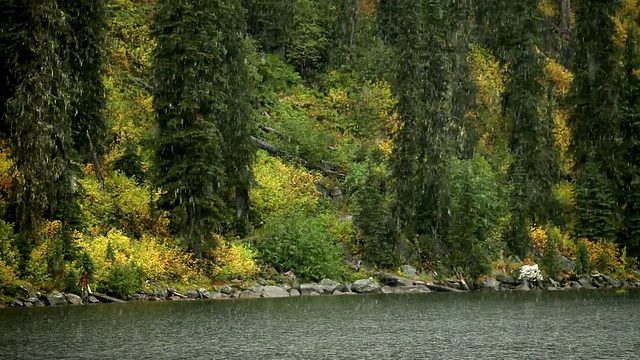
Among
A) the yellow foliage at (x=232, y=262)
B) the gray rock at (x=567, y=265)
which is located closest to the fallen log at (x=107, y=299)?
the yellow foliage at (x=232, y=262)

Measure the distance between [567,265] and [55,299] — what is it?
35.0 metres

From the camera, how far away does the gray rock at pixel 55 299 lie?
31.4 m

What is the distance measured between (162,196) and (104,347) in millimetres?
23153

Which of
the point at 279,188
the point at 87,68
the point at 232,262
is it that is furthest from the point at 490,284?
the point at 87,68

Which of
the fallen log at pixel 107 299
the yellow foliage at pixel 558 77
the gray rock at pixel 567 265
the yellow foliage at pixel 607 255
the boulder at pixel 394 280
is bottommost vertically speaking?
the fallen log at pixel 107 299

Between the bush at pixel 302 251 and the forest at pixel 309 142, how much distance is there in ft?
0.42

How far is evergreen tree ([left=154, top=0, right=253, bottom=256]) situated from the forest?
12 centimetres

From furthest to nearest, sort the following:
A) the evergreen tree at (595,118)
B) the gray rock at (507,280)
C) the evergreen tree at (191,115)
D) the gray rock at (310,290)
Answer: the evergreen tree at (595,118)
the gray rock at (507,280)
the gray rock at (310,290)
the evergreen tree at (191,115)

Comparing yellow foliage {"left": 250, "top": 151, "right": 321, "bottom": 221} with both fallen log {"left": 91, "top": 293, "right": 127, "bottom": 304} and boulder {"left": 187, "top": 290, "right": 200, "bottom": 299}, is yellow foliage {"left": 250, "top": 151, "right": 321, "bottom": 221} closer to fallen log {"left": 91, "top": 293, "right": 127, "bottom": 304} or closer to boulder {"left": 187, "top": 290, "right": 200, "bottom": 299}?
boulder {"left": 187, "top": 290, "right": 200, "bottom": 299}

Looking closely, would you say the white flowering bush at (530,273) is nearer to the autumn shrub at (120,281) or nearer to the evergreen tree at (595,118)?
the evergreen tree at (595,118)

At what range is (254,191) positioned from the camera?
51156mm

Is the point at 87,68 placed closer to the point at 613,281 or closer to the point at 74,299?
the point at 74,299

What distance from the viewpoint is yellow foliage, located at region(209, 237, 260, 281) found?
4119 cm

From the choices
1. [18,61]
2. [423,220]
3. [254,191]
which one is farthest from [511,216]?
[18,61]
